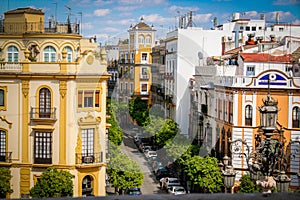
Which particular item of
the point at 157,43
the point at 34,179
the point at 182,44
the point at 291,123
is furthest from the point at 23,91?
the point at 291,123

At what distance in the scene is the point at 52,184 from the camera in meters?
2.37

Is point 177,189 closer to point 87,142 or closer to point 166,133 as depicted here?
point 166,133

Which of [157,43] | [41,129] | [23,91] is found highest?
[157,43]

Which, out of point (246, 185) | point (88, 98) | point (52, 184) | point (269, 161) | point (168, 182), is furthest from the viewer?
point (168, 182)

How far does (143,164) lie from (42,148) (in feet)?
2.02

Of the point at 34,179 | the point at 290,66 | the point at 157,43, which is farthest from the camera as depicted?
the point at 290,66

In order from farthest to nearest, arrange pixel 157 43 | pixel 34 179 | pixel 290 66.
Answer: pixel 290 66
pixel 157 43
pixel 34 179

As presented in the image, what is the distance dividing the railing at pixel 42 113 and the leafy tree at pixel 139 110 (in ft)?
1.27

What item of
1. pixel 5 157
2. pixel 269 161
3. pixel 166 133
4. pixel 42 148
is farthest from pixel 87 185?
pixel 269 161

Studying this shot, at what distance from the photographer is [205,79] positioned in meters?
2.78

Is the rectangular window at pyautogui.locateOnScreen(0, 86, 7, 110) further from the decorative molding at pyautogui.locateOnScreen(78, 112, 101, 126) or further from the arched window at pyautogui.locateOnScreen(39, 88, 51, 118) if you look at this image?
the decorative molding at pyautogui.locateOnScreen(78, 112, 101, 126)

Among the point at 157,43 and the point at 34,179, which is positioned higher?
the point at 157,43

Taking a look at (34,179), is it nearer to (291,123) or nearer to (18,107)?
(18,107)

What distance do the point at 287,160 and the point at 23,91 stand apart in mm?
1207
